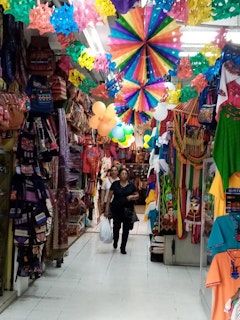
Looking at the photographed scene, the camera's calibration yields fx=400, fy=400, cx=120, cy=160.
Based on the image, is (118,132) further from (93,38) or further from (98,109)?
(93,38)

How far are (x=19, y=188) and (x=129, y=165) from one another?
11.0 m

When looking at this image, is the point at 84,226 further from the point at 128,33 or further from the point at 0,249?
the point at 128,33

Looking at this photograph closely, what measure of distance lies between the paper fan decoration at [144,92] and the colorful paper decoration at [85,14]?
2098 mm

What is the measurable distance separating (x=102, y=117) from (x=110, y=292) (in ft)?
13.2

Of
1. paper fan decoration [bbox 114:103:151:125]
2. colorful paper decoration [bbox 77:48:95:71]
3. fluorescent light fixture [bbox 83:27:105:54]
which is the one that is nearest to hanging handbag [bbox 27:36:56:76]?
colorful paper decoration [bbox 77:48:95:71]

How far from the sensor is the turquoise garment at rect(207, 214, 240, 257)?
125 inches

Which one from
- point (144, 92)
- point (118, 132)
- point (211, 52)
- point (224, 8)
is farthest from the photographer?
point (118, 132)

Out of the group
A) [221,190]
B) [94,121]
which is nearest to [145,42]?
[221,190]

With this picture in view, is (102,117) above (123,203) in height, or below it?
above

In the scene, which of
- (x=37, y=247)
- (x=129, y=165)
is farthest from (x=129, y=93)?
(x=129, y=165)

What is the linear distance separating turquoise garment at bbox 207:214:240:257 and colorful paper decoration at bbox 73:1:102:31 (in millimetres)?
1899

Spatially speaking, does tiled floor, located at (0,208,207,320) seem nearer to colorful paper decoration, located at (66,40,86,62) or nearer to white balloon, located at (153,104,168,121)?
white balloon, located at (153,104,168,121)

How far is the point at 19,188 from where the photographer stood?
4434 mm

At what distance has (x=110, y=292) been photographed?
15.9 feet
